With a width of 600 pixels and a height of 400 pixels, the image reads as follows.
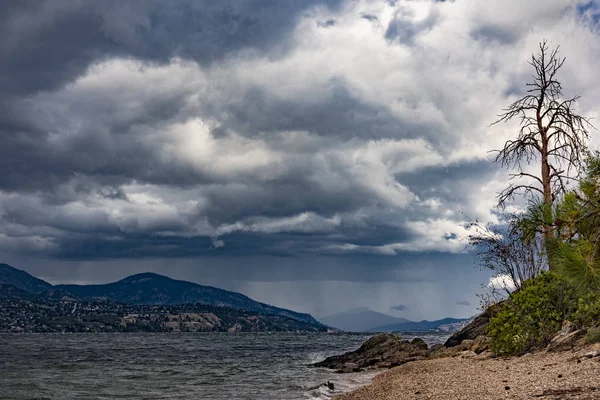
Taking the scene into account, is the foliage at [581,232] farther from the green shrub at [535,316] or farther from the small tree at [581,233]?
the green shrub at [535,316]

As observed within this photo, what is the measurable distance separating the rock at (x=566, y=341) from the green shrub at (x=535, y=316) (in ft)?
5.90

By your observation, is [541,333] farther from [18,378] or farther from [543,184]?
[18,378]

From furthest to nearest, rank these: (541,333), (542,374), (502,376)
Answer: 1. (541,333)
2. (502,376)
3. (542,374)

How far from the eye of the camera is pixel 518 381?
18.8 metres

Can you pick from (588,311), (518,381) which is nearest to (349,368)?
(588,311)

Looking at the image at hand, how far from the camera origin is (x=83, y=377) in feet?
186

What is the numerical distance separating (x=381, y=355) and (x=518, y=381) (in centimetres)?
3943

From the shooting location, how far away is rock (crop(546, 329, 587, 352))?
24.6 m

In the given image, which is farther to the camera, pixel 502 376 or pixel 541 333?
pixel 541 333

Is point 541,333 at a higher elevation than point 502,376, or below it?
higher

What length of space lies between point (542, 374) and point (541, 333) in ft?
31.4

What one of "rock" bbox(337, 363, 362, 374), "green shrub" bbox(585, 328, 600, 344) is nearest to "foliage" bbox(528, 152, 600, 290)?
"green shrub" bbox(585, 328, 600, 344)

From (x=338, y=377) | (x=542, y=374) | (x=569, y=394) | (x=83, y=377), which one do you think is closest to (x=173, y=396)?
(x=338, y=377)

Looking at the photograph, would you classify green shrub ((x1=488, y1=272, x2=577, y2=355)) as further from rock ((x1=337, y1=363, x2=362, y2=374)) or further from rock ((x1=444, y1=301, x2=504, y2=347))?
rock ((x1=337, y1=363, x2=362, y2=374))
